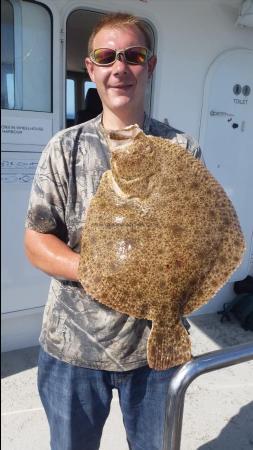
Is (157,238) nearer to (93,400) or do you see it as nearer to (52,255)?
(52,255)

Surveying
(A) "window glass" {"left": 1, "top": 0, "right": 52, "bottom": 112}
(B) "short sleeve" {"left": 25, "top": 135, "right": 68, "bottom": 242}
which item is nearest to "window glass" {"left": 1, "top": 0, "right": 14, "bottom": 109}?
(A) "window glass" {"left": 1, "top": 0, "right": 52, "bottom": 112}

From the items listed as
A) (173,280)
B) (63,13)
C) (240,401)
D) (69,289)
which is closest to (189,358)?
(173,280)

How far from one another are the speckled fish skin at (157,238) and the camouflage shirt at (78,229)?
0.34 meters

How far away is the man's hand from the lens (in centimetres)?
137

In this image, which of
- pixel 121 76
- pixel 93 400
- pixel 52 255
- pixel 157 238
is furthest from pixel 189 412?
pixel 121 76

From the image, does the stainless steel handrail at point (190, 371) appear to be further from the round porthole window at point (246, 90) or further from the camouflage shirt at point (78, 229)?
the round porthole window at point (246, 90)

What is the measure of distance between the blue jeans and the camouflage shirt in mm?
75

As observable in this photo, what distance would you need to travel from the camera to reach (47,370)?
1739mm

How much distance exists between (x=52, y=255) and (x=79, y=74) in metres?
4.75

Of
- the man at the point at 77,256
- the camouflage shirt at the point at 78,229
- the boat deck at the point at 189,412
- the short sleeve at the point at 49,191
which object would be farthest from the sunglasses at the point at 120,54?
the boat deck at the point at 189,412

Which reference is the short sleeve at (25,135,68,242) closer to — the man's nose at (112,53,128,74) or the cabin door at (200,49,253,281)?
the man's nose at (112,53,128,74)

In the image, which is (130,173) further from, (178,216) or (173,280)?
(173,280)

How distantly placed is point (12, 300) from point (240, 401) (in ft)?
6.68

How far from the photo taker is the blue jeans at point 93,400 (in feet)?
5.48
